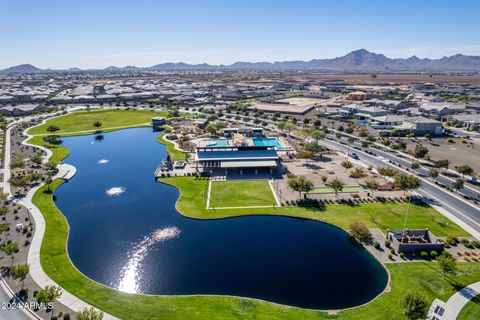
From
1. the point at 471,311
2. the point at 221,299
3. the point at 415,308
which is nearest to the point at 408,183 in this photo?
the point at 471,311

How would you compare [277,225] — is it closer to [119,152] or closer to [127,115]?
[119,152]

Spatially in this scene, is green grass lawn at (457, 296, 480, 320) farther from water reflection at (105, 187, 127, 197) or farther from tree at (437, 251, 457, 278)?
water reflection at (105, 187, 127, 197)

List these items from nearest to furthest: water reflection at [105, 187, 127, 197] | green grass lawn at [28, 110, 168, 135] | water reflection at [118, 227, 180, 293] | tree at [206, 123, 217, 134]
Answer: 1. water reflection at [118, 227, 180, 293]
2. water reflection at [105, 187, 127, 197]
3. tree at [206, 123, 217, 134]
4. green grass lawn at [28, 110, 168, 135]

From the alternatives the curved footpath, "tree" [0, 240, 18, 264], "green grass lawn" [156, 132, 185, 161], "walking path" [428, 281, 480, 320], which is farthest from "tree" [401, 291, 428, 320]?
"green grass lawn" [156, 132, 185, 161]

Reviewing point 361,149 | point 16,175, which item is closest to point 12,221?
point 16,175

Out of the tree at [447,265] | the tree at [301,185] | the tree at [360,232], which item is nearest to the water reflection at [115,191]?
the tree at [301,185]

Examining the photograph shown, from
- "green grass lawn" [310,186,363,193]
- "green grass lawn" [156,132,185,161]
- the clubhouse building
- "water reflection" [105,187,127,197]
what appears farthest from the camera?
"green grass lawn" [156,132,185,161]
